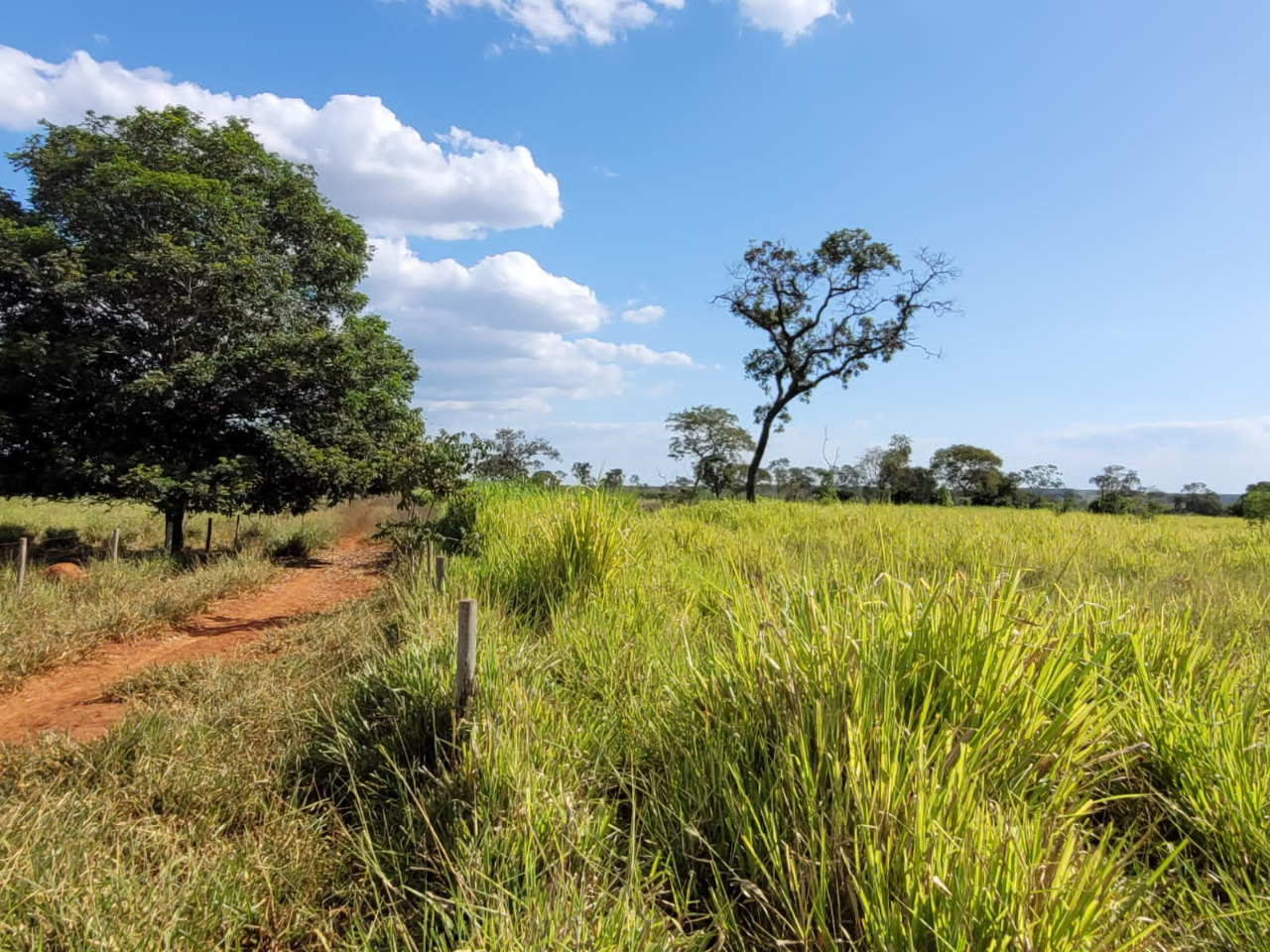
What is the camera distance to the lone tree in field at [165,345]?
36.2ft

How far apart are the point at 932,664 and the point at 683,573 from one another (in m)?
3.12

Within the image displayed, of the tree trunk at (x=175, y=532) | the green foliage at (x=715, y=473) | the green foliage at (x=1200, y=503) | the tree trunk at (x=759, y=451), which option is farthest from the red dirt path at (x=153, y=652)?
the green foliage at (x=1200, y=503)

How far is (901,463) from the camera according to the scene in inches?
1832

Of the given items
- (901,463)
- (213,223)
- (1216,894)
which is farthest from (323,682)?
(901,463)

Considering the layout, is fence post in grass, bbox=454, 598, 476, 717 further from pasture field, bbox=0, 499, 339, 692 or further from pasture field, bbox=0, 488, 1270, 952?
pasture field, bbox=0, 499, 339, 692

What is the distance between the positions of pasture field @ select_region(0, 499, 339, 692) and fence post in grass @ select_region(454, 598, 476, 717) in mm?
5382

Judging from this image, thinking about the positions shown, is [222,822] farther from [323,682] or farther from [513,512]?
[513,512]

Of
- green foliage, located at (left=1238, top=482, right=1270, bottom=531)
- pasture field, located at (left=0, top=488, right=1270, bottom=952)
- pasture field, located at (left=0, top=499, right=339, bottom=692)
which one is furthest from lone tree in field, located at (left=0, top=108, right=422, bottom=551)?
green foliage, located at (left=1238, top=482, right=1270, bottom=531)

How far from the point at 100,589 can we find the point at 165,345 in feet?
Answer: 19.6

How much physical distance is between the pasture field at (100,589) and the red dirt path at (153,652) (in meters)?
0.20

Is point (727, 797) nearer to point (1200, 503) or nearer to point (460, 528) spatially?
point (460, 528)

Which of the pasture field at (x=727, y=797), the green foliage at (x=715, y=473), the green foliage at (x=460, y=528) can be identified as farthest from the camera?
the green foliage at (x=715, y=473)

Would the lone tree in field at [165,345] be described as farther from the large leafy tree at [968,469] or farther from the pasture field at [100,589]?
the large leafy tree at [968,469]

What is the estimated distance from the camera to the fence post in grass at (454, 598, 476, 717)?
2930 mm
